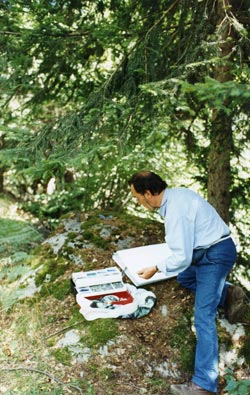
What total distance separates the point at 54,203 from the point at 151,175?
4.34 m

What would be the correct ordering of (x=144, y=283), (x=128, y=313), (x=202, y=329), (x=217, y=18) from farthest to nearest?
1. (x=217, y=18)
2. (x=144, y=283)
3. (x=128, y=313)
4. (x=202, y=329)

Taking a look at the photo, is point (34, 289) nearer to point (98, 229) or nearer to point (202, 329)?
point (98, 229)

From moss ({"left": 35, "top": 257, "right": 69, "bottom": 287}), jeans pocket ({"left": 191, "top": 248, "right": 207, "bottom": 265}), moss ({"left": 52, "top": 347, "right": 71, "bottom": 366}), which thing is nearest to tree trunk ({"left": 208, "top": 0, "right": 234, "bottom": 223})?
jeans pocket ({"left": 191, "top": 248, "right": 207, "bottom": 265})

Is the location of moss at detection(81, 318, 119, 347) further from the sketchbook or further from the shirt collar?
the shirt collar

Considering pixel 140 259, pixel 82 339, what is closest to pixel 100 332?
pixel 82 339

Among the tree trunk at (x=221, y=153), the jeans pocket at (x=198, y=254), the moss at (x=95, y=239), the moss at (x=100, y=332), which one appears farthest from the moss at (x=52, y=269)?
the tree trunk at (x=221, y=153)

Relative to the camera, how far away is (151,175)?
128 inches

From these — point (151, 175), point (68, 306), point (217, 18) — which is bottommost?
point (68, 306)

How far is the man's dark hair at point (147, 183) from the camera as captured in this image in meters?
3.24

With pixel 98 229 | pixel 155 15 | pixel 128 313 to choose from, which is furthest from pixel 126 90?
pixel 128 313

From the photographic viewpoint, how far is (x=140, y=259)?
168 inches

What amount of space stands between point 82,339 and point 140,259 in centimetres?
112

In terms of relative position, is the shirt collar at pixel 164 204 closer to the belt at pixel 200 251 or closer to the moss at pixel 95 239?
the belt at pixel 200 251

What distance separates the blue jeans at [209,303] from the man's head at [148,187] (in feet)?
1.89
